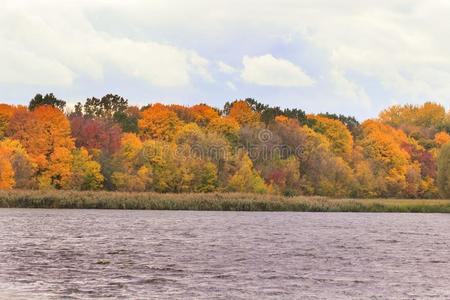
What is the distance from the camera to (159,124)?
6107 inches

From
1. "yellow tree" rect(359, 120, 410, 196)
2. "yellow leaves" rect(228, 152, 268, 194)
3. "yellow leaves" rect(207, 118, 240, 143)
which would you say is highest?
"yellow leaves" rect(207, 118, 240, 143)

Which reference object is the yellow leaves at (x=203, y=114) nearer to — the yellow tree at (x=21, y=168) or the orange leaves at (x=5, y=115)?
the orange leaves at (x=5, y=115)

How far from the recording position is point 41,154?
4938 inches

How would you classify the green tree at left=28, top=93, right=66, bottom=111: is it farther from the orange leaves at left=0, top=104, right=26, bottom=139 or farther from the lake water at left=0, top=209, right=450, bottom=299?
the lake water at left=0, top=209, right=450, bottom=299

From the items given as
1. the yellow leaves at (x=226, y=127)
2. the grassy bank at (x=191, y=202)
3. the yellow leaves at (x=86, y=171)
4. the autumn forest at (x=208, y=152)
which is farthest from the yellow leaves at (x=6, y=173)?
the yellow leaves at (x=226, y=127)

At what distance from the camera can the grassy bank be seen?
105250mm

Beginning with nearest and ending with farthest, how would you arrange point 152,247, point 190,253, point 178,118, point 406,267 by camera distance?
point 406,267 < point 190,253 < point 152,247 < point 178,118

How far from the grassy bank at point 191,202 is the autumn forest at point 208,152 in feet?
40.3

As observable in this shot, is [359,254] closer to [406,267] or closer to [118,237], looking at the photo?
[406,267]

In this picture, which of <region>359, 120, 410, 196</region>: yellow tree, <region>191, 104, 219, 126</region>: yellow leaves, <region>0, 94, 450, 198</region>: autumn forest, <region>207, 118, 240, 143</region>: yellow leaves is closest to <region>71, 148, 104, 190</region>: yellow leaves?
<region>0, 94, 450, 198</region>: autumn forest

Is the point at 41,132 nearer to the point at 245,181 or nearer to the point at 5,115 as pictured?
the point at 5,115

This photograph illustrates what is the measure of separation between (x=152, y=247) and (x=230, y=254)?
21.8ft

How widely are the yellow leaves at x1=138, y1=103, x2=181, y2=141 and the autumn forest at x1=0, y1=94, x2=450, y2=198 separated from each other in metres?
0.20

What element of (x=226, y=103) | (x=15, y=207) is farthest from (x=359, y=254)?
(x=226, y=103)
